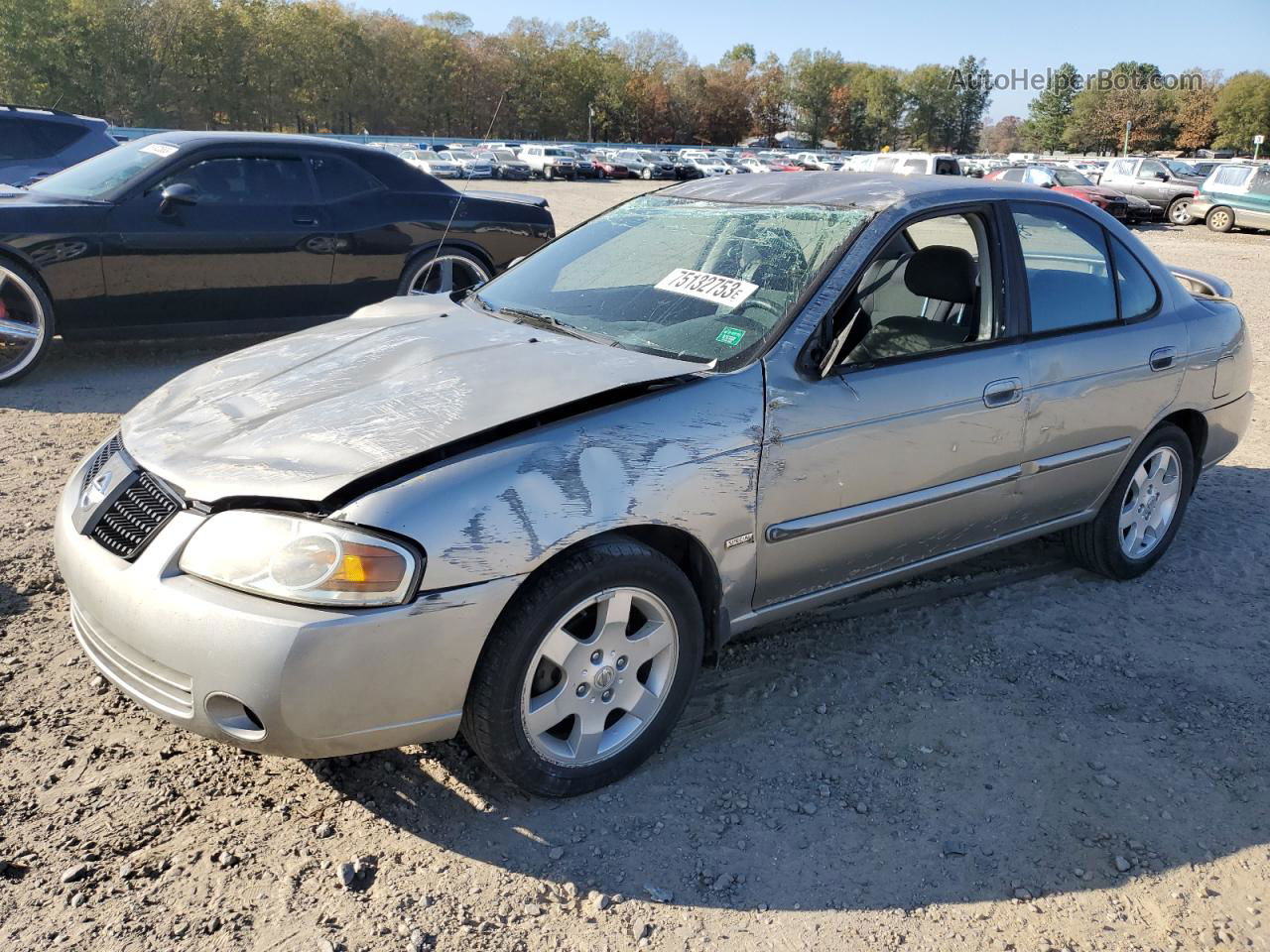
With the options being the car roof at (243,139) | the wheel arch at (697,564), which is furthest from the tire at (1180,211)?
the wheel arch at (697,564)

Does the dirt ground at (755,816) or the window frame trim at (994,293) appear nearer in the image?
the dirt ground at (755,816)

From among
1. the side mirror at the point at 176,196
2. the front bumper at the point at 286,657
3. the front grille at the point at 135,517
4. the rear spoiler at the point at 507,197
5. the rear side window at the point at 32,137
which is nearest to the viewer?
the front bumper at the point at 286,657

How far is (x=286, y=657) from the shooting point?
2.18 m

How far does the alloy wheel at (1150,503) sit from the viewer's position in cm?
421

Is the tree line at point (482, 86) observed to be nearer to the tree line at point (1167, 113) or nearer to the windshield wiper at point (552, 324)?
the tree line at point (1167, 113)

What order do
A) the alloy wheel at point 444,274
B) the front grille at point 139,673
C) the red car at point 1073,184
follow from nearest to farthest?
the front grille at point 139,673
the alloy wheel at point 444,274
the red car at point 1073,184

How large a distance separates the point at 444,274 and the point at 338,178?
106 cm

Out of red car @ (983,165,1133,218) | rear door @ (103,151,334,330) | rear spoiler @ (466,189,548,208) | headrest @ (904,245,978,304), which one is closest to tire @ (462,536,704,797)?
headrest @ (904,245,978,304)

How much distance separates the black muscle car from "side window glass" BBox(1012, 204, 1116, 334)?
3846 mm

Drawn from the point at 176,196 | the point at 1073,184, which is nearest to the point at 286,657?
the point at 176,196

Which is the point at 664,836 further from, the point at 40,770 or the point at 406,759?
the point at 40,770

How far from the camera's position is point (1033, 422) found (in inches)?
140

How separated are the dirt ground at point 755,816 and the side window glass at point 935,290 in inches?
43.9

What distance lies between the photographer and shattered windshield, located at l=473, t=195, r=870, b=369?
311cm
